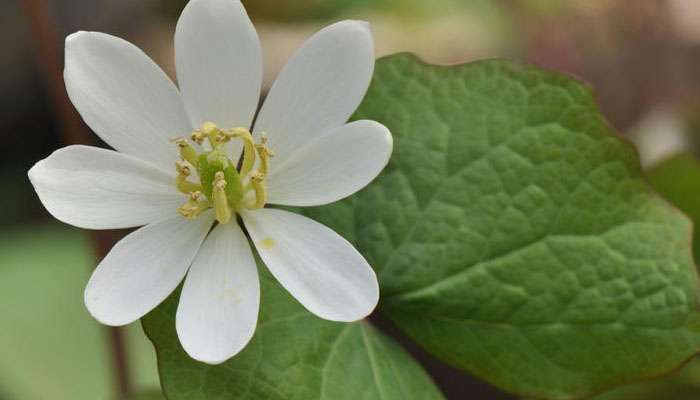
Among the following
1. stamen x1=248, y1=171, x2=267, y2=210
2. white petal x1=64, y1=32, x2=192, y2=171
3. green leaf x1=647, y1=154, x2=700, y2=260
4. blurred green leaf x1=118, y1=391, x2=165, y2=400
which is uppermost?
white petal x1=64, y1=32, x2=192, y2=171

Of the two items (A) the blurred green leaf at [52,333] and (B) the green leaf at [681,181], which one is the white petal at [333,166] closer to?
(B) the green leaf at [681,181]

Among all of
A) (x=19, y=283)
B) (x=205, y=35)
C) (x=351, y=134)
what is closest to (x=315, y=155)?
(x=351, y=134)

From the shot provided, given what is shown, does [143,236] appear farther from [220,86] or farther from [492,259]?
[492,259]

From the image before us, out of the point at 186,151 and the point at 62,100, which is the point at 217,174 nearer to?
the point at 186,151

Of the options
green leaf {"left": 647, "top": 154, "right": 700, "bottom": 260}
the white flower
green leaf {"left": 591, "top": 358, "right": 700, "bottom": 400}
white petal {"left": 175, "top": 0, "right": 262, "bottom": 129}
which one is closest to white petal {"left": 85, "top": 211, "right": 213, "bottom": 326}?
the white flower

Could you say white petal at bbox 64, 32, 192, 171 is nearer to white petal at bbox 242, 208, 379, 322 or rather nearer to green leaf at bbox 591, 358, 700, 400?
white petal at bbox 242, 208, 379, 322

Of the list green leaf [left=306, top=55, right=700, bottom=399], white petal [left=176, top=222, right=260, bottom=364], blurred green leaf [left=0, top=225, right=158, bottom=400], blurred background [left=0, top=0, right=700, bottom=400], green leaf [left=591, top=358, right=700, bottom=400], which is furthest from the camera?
blurred background [left=0, top=0, right=700, bottom=400]

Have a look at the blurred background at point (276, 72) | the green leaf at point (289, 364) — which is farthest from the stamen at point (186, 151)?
the blurred background at point (276, 72)
